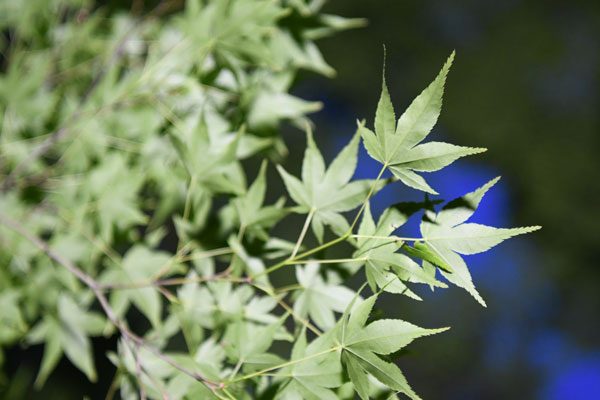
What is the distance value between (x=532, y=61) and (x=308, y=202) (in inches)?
85.7

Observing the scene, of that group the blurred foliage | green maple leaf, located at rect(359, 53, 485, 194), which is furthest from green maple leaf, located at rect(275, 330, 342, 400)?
green maple leaf, located at rect(359, 53, 485, 194)

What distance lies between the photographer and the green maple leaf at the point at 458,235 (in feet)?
0.98

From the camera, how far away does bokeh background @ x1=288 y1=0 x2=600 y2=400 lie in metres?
2.31

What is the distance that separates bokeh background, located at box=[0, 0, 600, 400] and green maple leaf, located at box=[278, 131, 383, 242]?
6.06 ft

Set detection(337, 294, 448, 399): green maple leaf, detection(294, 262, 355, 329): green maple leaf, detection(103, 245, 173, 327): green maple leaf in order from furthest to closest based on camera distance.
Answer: detection(103, 245, 173, 327): green maple leaf, detection(294, 262, 355, 329): green maple leaf, detection(337, 294, 448, 399): green maple leaf

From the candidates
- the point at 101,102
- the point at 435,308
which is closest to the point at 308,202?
the point at 101,102

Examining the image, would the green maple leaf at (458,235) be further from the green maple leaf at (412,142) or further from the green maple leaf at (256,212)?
the green maple leaf at (256,212)

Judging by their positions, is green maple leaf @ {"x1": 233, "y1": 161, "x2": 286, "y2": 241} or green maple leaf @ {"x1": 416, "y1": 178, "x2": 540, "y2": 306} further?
green maple leaf @ {"x1": 233, "y1": 161, "x2": 286, "y2": 241}

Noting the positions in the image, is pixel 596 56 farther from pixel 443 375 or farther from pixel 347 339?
pixel 347 339

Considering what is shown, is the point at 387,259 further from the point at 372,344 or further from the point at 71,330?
the point at 71,330

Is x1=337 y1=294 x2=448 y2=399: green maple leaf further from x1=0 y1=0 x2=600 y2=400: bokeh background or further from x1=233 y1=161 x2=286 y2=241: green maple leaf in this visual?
x1=0 y1=0 x2=600 y2=400: bokeh background

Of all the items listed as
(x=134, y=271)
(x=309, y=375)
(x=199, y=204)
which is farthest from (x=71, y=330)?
(x=309, y=375)

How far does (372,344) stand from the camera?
31cm

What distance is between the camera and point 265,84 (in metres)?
0.56
